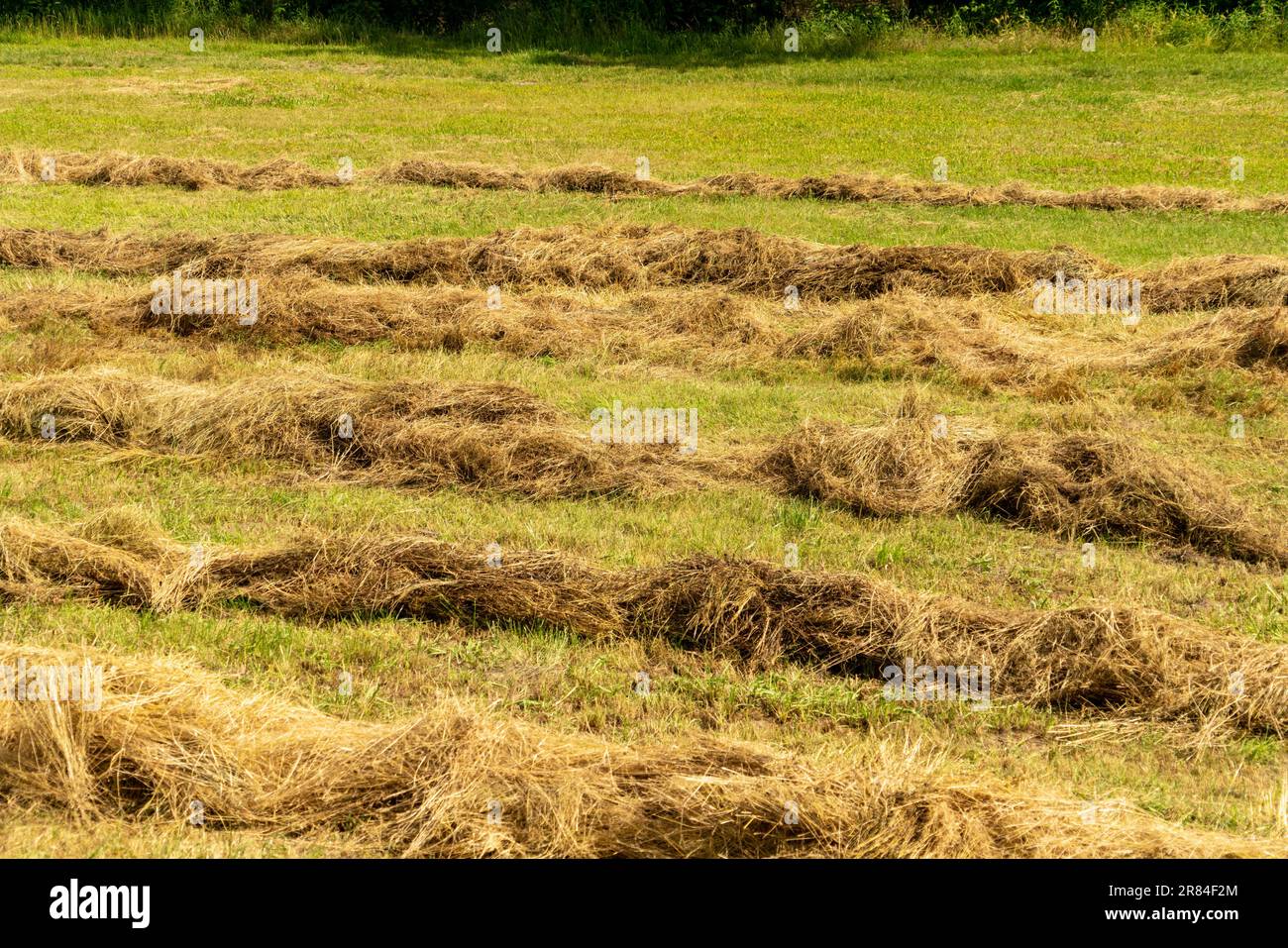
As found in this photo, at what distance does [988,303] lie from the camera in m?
12.0

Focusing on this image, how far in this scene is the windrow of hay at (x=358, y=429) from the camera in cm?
→ 813

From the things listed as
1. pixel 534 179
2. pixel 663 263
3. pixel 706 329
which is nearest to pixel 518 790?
pixel 706 329

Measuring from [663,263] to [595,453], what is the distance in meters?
5.14

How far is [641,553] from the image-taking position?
7.12 metres

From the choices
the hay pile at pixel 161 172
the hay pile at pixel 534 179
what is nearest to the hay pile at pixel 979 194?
the hay pile at pixel 534 179

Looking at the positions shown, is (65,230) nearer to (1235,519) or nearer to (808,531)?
(808,531)

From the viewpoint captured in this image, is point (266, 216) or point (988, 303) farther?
point (266, 216)

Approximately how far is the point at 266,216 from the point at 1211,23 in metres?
22.0

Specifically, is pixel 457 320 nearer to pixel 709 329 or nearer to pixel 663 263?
pixel 709 329

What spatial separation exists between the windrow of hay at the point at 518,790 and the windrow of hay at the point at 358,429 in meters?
3.02

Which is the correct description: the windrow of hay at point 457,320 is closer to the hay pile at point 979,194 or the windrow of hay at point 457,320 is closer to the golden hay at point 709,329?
the golden hay at point 709,329

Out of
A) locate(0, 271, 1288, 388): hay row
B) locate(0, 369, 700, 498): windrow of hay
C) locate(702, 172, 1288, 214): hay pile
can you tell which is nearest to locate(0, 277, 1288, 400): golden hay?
locate(0, 271, 1288, 388): hay row

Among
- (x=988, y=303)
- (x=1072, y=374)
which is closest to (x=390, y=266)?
(x=988, y=303)

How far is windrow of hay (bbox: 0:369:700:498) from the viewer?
26.7ft
